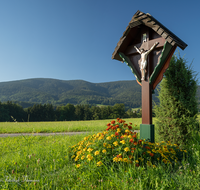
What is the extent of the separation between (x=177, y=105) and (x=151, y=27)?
2.70 m

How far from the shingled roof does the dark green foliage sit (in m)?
1.43

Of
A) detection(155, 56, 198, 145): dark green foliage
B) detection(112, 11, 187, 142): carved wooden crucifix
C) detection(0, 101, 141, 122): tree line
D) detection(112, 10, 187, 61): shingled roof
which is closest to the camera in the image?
detection(112, 10, 187, 61): shingled roof

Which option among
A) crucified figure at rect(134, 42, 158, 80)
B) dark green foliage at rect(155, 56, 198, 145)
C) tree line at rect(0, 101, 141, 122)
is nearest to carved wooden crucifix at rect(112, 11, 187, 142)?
crucified figure at rect(134, 42, 158, 80)

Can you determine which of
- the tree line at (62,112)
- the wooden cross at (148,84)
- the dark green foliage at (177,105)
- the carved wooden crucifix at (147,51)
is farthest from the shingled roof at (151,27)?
the tree line at (62,112)

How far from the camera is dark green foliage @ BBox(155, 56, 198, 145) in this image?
4.55 meters

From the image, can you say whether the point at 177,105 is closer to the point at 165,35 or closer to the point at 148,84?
the point at 148,84

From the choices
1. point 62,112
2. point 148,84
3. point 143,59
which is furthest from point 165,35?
point 62,112

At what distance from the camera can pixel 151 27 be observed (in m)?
4.06

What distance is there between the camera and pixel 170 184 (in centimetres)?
207

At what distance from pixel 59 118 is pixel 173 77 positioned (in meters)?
55.0

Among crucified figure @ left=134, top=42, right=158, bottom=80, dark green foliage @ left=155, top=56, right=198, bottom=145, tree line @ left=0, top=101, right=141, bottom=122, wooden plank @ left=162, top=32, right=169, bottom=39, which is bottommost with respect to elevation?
tree line @ left=0, top=101, right=141, bottom=122

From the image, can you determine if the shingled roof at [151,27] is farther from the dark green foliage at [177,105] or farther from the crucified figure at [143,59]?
the dark green foliage at [177,105]

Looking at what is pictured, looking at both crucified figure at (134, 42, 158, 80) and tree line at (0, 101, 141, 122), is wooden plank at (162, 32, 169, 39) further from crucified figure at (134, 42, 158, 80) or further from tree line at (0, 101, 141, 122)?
tree line at (0, 101, 141, 122)

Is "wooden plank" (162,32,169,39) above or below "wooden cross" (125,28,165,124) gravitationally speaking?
above
